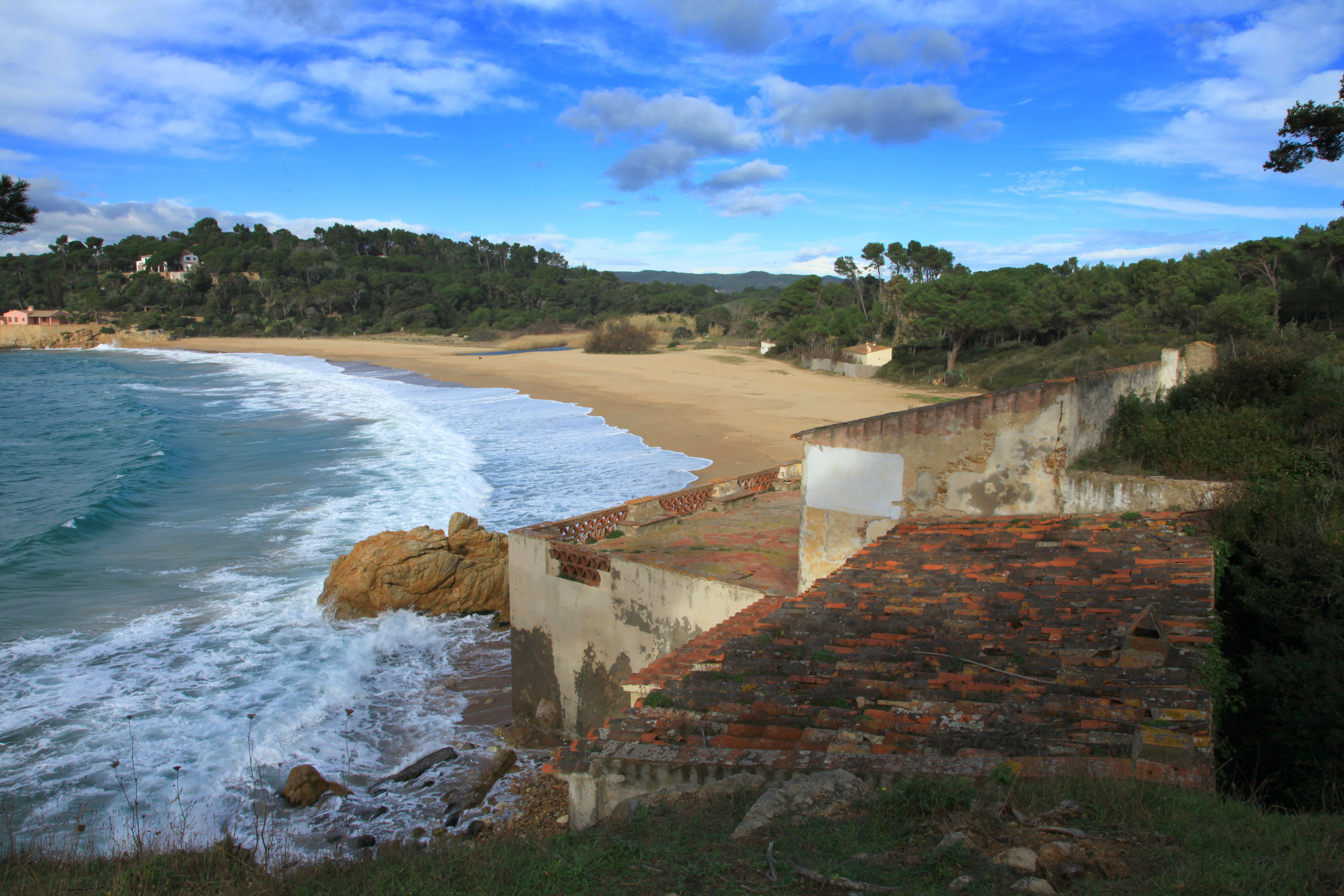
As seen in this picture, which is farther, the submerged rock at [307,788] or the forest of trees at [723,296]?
the forest of trees at [723,296]

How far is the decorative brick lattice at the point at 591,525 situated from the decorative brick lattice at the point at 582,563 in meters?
0.43

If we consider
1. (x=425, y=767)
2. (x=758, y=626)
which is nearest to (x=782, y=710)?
(x=758, y=626)

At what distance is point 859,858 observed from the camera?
12.1ft

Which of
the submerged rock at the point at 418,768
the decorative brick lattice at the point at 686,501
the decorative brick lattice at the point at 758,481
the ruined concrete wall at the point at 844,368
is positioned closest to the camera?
the submerged rock at the point at 418,768

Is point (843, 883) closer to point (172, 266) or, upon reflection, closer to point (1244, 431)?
point (1244, 431)

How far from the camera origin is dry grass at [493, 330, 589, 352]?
3450 inches

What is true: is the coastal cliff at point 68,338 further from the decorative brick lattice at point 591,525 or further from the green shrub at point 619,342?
the decorative brick lattice at point 591,525

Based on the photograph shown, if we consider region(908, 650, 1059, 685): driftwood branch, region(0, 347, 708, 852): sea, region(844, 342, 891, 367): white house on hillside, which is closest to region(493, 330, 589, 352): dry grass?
region(844, 342, 891, 367): white house on hillside

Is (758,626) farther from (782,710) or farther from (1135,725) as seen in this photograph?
(1135,725)

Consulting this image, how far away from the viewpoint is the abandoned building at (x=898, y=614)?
509 cm

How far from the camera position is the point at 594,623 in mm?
10172

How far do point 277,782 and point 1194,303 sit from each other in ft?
124

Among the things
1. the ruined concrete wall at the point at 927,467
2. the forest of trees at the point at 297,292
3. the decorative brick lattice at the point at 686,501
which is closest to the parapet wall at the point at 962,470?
the ruined concrete wall at the point at 927,467

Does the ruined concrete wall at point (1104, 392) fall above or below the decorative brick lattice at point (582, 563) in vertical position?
above
